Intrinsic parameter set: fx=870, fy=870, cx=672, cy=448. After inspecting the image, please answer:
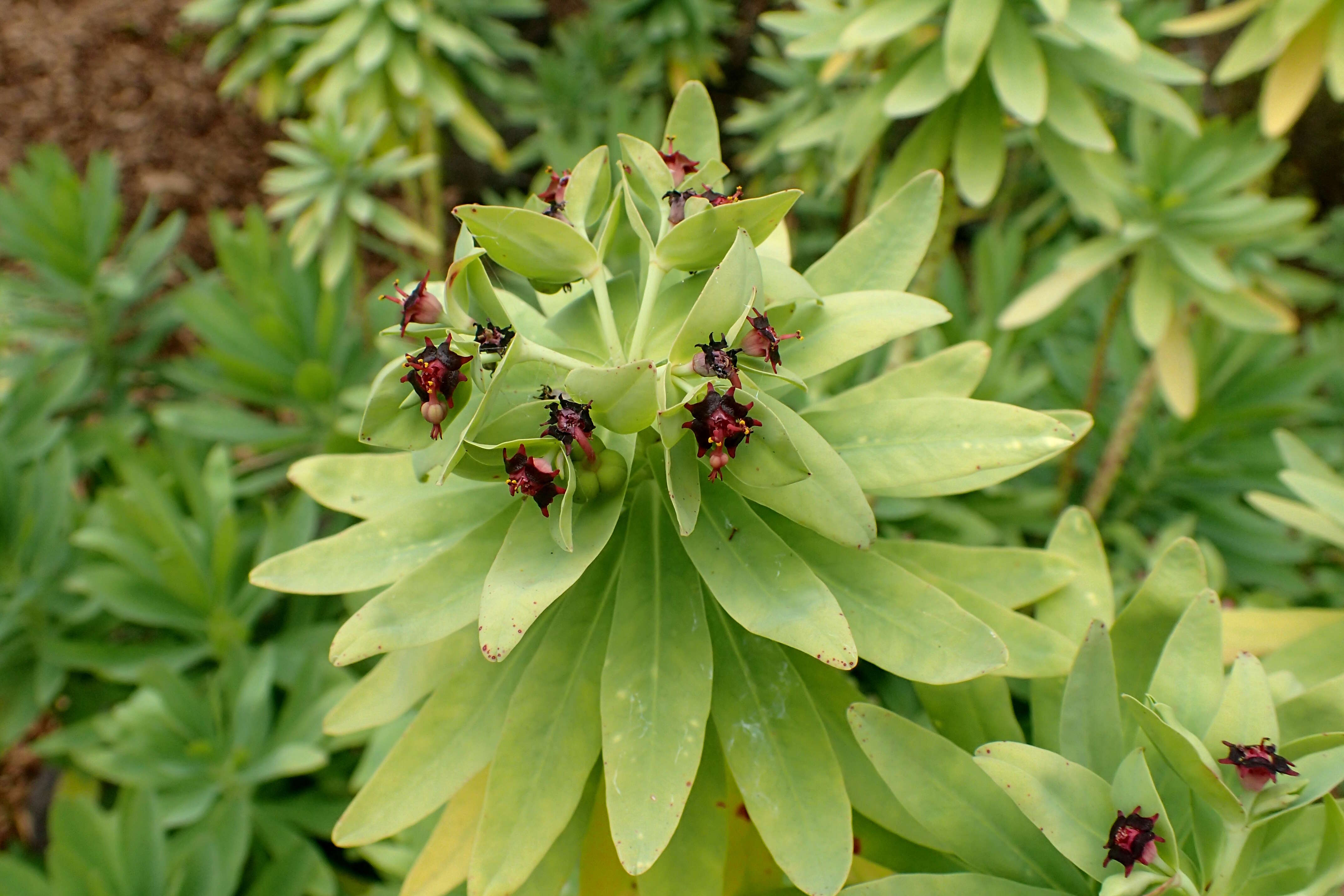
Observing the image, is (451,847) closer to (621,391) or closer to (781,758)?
(781,758)

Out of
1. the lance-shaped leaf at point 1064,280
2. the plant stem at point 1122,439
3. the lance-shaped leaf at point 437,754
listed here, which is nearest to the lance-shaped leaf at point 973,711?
the lance-shaped leaf at point 437,754

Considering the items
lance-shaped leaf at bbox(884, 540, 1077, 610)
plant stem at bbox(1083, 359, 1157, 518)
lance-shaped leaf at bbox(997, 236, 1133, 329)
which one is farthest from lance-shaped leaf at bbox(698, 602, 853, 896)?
plant stem at bbox(1083, 359, 1157, 518)

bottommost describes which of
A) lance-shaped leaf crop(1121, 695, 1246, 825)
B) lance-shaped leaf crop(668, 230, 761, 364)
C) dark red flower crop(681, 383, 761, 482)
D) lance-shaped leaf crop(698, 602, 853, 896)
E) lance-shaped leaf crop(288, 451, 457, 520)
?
lance-shaped leaf crop(698, 602, 853, 896)

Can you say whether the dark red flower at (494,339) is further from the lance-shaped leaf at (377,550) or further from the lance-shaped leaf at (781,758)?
the lance-shaped leaf at (781,758)

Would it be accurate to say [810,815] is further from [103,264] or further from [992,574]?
[103,264]

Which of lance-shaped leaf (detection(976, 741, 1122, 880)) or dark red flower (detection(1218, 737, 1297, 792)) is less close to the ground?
dark red flower (detection(1218, 737, 1297, 792))

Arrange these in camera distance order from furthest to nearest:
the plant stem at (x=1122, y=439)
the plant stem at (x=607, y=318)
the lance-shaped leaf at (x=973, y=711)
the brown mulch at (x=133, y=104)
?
1. the brown mulch at (x=133, y=104)
2. the plant stem at (x=1122, y=439)
3. the lance-shaped leaf at (x=973, y=711)
4. the plant stem at (x=607, y=318)

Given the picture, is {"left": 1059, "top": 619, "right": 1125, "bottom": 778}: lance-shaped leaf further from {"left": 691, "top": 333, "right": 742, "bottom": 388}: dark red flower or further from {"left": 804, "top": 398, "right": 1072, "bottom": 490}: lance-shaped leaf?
{"left": 691, "top": 333, "right": 742, "bottom": 388}: dark red flower

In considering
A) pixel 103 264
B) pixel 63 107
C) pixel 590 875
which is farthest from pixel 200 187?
pixel 590 875
